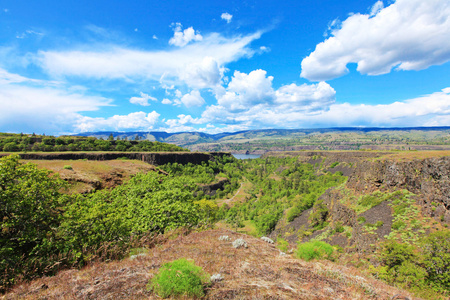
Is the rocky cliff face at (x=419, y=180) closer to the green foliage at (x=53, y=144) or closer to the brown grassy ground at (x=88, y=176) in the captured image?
the brown grassy ground at (x=88, y=176)

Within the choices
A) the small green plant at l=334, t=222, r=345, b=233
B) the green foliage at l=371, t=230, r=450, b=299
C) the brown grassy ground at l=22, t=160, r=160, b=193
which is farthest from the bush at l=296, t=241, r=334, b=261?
the small green plant at l=334, t=222, r=345, b=233

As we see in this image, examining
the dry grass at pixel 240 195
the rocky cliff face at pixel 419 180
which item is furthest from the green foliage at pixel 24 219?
the dry grass at pixel 240 195

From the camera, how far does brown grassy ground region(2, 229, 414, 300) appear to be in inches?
289

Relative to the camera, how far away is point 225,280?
859 centimetres

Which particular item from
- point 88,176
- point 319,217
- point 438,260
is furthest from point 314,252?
point 319,217

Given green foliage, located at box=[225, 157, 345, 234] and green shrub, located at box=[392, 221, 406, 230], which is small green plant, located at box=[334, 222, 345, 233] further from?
green foliage, located at box=[225, 157, 345, 234]

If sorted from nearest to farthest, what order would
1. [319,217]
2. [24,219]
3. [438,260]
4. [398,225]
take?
[24,219] → [438,260] → [398,225] → [319,217]

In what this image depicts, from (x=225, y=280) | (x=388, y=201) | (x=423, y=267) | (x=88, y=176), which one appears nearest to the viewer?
(x=225, y=280)

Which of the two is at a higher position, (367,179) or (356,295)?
(356,295)

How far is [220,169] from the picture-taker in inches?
5994

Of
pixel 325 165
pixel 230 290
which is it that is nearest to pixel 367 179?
pixel 230 290

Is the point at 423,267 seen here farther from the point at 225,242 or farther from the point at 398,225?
the point at 225,242

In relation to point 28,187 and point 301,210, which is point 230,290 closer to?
point 28,187

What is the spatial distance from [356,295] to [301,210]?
66.9 meters
